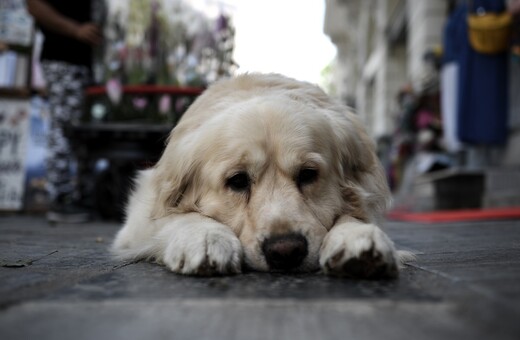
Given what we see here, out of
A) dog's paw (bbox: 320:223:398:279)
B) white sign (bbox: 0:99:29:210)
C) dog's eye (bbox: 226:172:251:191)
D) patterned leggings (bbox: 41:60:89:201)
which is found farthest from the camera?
white sign (bbox: 0:99:29:210)

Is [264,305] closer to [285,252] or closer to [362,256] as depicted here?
[362,256]

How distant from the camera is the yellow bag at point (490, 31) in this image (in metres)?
6.45

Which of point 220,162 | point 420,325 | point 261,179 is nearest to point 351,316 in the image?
point 420,325

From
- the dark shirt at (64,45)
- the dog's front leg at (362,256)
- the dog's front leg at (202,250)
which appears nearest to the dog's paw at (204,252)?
the dog's front leg at (202,250)

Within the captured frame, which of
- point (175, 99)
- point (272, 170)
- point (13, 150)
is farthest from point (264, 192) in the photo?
point (13, 150)

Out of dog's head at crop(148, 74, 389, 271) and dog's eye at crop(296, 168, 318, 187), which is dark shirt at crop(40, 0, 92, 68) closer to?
dog's head at crop(148, 74, 389, 271)

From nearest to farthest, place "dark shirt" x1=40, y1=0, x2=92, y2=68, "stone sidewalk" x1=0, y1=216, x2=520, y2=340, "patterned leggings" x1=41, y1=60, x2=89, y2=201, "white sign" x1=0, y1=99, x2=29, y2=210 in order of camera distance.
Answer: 1. "stone sidewalk" x1=0, y1=216, x2=520, y2=340
2. "dark shirt" x1=40, y1=0, x2=92, y2=68
3. "patterned leggings" x1=41, y1=60, x2=89, y2=201
4. "white sign" x1=0, y1=99, x2=29, y2=210

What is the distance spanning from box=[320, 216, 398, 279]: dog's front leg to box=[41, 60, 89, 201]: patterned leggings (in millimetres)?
4699

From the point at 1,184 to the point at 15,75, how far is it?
1790 mm

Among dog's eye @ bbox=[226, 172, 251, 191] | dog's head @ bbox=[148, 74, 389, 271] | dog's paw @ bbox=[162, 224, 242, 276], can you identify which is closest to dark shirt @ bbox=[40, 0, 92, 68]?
dog's head @ bbox=[148, 74, 389, 271]

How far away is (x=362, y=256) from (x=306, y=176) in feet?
2.57

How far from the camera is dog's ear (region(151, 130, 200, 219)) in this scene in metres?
2.60

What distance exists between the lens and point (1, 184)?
7.82 m

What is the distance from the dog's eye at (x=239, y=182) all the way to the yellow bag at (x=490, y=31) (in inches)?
215
